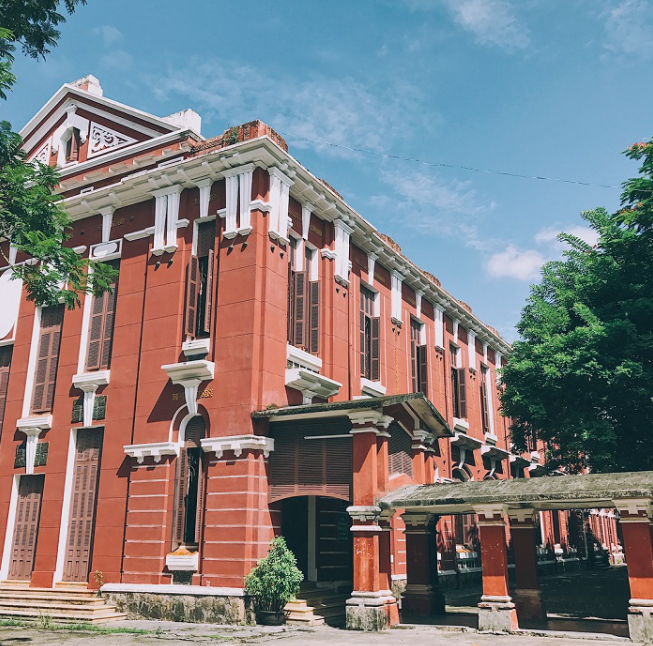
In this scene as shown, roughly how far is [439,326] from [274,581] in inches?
653

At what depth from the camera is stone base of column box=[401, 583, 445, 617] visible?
16922mm

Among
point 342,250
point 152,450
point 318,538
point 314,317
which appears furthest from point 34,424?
point 342,250

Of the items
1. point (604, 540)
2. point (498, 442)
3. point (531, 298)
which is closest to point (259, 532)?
point (531, 298)

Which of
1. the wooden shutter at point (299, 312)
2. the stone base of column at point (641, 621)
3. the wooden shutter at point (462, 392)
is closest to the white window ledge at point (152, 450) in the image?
the wooden shutter at point (299, 312)

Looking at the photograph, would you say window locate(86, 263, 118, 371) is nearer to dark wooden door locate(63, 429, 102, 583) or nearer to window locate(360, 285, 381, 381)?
Answer: dark wooden door locate(63, 429, 102, 583)

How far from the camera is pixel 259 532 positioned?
1636cm

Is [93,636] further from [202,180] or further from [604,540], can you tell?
[604,540]

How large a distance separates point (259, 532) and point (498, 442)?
2054 centimetres

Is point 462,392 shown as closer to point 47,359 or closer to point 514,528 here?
point 514,528

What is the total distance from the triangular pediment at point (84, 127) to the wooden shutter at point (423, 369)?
41.5 ft

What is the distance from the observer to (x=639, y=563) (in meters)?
13.2

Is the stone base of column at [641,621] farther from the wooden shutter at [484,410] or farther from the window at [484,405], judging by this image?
the wooden shutter at [484,410]

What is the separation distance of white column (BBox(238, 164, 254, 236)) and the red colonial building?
61 millimetres

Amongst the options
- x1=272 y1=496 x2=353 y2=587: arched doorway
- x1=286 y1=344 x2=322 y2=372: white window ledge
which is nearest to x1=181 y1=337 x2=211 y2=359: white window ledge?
x1=286 y1=344 x2=322 y2=372: white window ledge
